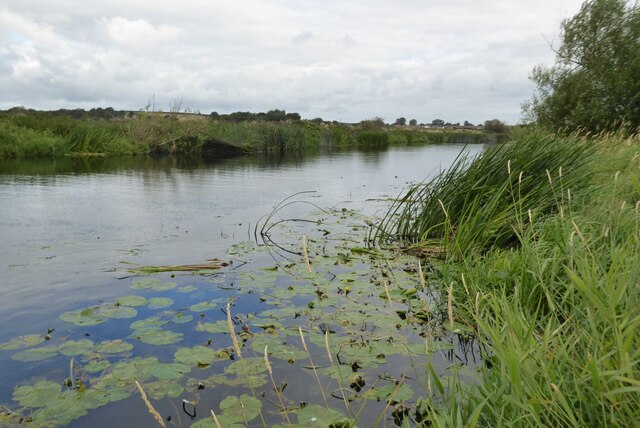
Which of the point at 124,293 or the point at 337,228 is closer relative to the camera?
the point at 124,293

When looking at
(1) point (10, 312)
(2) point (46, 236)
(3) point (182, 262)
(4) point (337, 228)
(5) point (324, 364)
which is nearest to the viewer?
(5) point (324, 364)

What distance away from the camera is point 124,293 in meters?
6.00

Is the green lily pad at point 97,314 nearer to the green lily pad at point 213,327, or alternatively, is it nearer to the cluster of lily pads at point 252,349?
the cluster of lily pads at point 252,349

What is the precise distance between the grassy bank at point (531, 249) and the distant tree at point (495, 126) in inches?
3444

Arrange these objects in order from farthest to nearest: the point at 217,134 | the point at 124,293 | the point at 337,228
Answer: the point at 217,134 → the point at 337,228 → the point at 124,293

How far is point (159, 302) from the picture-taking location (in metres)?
5.67

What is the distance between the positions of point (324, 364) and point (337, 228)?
243 inches

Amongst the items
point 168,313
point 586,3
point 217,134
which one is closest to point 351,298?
point 168,313

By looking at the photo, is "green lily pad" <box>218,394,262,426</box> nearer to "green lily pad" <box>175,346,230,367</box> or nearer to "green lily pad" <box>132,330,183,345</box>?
"green lily pad" <box>175,346,230,367</box>

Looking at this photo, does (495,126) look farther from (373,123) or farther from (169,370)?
(169,370)


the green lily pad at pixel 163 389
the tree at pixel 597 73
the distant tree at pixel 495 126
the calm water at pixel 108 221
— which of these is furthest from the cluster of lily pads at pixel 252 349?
the distant tree at pixel 495 126

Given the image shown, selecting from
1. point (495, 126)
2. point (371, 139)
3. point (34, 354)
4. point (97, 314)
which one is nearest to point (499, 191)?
point (97, 314)

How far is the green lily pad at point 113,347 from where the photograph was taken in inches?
174

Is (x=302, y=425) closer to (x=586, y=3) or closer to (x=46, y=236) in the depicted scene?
(x=46, y=236)
